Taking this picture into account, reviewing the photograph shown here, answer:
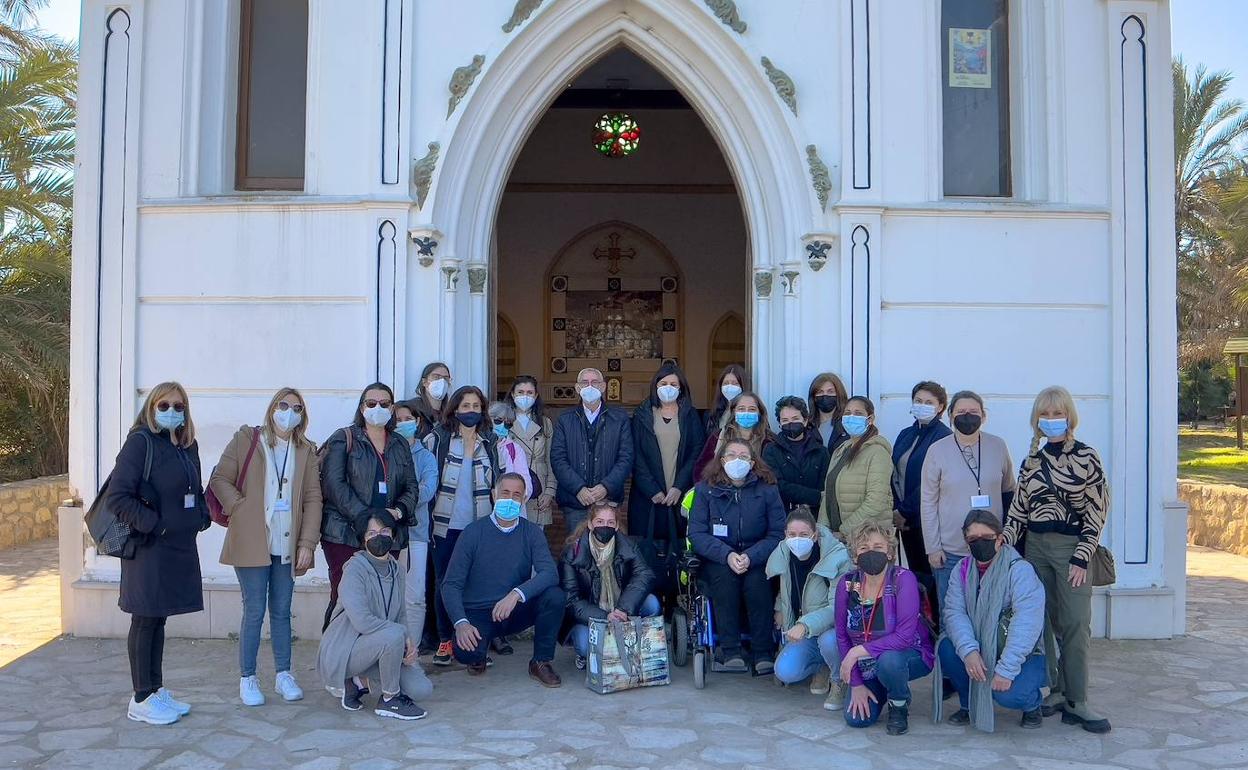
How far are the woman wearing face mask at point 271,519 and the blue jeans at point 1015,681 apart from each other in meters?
3.23

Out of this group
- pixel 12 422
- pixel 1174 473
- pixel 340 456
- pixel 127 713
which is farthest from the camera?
pixel 12 422

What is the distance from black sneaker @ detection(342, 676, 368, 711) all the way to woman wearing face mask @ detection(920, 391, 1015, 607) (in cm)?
306

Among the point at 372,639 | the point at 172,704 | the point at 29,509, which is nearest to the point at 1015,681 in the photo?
the point at 372,639

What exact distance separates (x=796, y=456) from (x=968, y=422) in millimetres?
1140

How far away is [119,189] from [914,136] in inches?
213

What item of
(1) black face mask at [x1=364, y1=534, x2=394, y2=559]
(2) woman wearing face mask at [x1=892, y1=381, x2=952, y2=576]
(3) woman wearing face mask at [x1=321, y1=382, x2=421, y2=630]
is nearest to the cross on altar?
(2) woman wearing face mask at [x1=892, y1=381, x2=952, y2=576]

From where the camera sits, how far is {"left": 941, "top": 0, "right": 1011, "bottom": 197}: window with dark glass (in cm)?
750

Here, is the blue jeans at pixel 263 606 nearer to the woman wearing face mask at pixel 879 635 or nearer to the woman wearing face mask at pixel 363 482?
the woman wearing face mask at pixel 363 482

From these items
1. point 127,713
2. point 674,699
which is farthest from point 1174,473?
point 127,713

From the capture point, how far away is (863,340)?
7.03 meters

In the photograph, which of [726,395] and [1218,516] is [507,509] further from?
[1218,516]

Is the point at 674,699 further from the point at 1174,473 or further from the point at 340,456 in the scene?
the point at 1174,473

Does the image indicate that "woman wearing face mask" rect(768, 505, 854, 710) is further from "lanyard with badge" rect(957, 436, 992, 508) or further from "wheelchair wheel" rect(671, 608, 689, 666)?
"lanyard with badge" rect(957, 436, 992, 508)

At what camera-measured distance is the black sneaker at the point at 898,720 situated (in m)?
4.91
